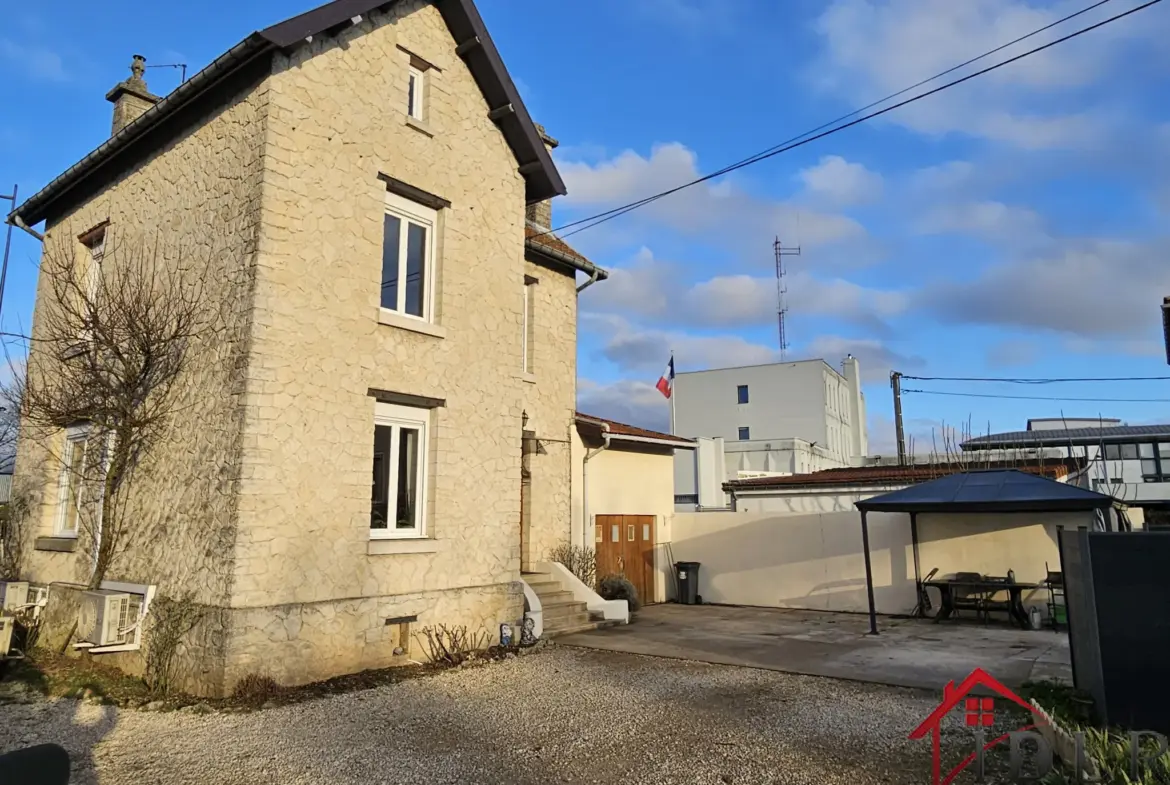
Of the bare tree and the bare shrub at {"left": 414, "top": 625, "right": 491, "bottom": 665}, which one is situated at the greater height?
the bare tree

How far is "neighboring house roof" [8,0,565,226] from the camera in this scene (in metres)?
8.91

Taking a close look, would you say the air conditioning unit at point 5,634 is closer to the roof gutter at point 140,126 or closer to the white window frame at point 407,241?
the white window frame at point 407,241

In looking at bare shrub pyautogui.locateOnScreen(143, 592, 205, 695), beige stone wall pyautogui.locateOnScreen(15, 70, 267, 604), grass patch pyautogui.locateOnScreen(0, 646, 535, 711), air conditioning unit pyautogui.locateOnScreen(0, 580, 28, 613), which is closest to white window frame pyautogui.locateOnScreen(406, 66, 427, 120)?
beige stone wall pyautogui.locateOnScreen(15, 70, 267, 604)

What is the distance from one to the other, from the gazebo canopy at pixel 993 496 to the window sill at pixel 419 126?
905 cm

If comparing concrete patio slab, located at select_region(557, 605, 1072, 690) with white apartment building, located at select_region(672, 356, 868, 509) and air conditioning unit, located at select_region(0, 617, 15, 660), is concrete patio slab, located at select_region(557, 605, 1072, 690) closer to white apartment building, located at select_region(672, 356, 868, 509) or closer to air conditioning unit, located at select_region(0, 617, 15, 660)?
air conditioning unit, located at select_region(0, 617, 15, 660)

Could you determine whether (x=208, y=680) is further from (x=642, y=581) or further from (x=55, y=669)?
(x=642, y=581)

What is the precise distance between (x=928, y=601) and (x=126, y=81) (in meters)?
16.4

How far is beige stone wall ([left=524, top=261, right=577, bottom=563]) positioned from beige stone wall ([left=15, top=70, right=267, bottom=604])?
5.68 m

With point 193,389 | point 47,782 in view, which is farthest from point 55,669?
point 47,782

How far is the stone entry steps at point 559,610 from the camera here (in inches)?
478

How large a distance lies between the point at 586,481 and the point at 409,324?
5846 millimetres

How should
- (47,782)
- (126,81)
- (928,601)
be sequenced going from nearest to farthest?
1. (47,782)
2. (126,81)
3. (928,601)

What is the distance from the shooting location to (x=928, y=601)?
14.7m

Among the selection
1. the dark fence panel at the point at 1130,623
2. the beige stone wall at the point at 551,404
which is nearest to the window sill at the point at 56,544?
the beige stone wall at the point at 551,404
